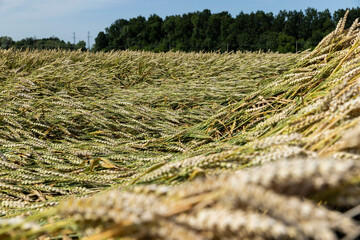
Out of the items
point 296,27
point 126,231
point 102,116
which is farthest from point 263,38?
point 126,231

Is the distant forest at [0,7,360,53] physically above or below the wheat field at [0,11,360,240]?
above

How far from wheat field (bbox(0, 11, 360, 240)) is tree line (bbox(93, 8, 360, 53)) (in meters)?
30.2

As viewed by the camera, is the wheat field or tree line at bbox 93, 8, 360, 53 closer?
the wheat field

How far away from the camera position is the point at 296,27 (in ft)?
124

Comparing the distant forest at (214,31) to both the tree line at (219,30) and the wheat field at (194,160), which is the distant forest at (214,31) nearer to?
the tree line at (219,30)

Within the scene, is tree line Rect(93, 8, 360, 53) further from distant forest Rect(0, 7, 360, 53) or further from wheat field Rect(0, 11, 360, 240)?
wheat field Rect(0, 11, 360, 240)

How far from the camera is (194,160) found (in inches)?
35.4

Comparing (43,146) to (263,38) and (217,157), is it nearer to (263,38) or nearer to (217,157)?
(217,157)

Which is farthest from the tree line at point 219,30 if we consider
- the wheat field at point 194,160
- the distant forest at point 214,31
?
the wheat field at point 194,160

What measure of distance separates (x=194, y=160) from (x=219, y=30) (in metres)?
40.2

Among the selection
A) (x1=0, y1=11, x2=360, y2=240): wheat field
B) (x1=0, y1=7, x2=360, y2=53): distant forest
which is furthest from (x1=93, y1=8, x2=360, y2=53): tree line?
(x1=0, y1=11, x2=360, y2=240): wheat field

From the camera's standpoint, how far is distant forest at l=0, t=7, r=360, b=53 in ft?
113

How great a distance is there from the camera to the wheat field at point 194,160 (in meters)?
0.43

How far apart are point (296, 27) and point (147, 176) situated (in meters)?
40.9
